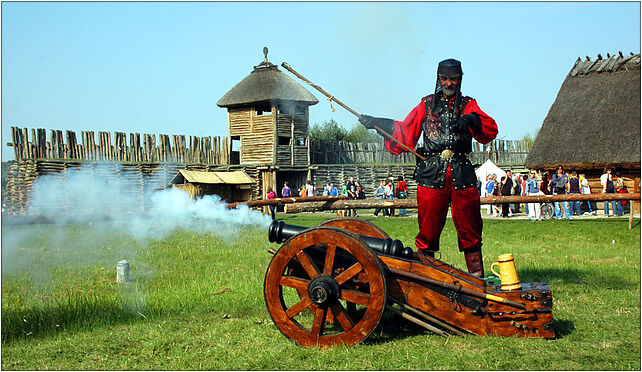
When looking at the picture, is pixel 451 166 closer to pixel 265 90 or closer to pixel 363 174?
pixel 265 90

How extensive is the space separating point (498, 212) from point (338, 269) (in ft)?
62.3

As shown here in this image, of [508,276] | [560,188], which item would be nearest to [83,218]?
[508,276]

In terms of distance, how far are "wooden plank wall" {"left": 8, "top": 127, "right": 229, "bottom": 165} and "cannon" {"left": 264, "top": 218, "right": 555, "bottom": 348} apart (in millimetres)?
24389

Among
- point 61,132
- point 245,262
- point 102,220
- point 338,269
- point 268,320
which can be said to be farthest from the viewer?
point 61,132

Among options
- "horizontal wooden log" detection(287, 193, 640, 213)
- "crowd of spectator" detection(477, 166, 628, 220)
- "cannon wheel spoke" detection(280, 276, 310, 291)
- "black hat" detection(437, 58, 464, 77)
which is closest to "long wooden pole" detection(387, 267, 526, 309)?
"cannon wheel spoke" detection(280, 276, 310, 291)

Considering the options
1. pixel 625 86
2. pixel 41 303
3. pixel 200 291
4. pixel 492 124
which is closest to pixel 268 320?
pixel 200 291

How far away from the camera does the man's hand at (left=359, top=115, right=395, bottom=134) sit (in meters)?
5.97

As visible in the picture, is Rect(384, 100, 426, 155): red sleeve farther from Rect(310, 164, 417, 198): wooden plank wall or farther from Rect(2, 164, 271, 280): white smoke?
Rect(310, 164, 417, 198): wooden plank wall

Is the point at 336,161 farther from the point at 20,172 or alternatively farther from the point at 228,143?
the point at 20,172

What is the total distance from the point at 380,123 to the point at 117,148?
2619 cm

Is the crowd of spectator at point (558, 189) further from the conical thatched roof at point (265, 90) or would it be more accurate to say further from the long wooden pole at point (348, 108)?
the conical thatched roof at point (265, 90)

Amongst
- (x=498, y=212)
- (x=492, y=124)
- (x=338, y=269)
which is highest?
(x=492, y=124)

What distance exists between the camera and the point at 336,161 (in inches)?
1463

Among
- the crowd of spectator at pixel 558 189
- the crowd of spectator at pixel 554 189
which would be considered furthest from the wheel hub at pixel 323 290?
the crowd of spectator at pixel 558 189
